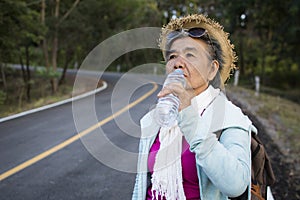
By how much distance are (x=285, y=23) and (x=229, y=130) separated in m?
20.4

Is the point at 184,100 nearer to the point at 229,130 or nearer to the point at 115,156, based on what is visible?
the point at 229,130

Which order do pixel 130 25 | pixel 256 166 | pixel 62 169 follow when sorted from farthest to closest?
pixel 130 25, pixel 62 169, pixel 256 166

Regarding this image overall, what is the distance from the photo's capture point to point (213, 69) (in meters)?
1.75

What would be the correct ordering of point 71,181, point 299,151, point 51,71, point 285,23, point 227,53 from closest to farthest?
1. point 227,53
2. point 71,181
3. point 299,151
4. point 51,71
5. point 285,23

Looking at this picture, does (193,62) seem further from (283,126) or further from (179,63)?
(283,126)

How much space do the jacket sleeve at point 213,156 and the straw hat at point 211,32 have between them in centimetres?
54

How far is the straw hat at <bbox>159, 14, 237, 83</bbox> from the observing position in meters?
1.76

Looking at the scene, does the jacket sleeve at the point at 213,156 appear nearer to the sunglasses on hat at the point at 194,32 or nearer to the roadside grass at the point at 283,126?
the sunglasses on hat at the point at 194,32

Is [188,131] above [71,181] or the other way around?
above

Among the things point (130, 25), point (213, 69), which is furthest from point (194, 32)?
point (130, 25)

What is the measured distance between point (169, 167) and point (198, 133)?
43 cm

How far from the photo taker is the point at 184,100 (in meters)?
1.33

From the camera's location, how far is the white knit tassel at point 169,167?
1691 millimetres

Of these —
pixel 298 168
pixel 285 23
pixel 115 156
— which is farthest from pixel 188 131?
pixel 285 23
